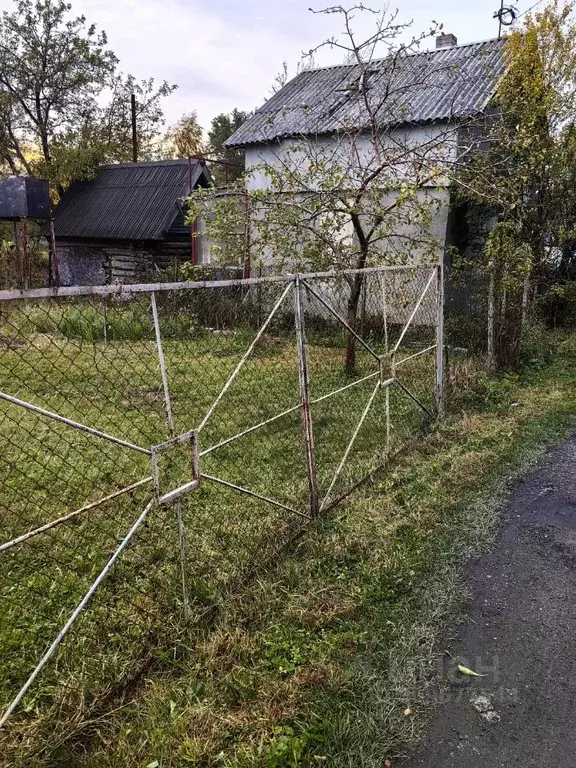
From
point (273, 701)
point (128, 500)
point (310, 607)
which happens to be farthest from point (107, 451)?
point (273, 701)

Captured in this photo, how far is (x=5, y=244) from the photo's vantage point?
17.4 m

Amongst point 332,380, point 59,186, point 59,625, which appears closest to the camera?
point 59,625

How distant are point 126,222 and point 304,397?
13845 millimetres

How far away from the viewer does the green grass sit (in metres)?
2.09

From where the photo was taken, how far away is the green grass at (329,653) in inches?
82.2

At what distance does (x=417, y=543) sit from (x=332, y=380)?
3.41 metres

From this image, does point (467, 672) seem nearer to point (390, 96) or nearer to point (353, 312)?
point (353, 312)

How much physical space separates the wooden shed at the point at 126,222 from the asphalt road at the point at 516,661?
11323 millimetres

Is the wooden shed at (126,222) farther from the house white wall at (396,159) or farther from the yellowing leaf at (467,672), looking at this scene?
the yellowing leaf at (467,672)

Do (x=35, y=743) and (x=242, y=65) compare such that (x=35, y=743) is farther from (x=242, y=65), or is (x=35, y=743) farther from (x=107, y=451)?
(x=242, y=65)

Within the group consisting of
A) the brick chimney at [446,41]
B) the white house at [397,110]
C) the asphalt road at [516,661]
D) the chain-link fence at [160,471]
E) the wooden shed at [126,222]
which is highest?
the brick chimney at [446,41]

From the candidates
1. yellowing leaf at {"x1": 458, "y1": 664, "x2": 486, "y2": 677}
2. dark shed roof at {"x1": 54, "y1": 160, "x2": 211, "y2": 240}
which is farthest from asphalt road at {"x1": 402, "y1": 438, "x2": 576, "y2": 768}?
dark shed roof at {"x1": 54, "y1": 160, "x2": 211, "y2": 240}

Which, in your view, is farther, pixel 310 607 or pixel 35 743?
pixel 310 607

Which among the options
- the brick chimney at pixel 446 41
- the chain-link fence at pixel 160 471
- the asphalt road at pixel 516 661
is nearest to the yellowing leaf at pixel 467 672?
the asphalt road at pixel 516 661
